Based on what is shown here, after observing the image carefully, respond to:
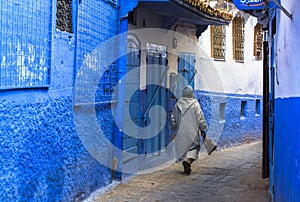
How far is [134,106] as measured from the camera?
764cm

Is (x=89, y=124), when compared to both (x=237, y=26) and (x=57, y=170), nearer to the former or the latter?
(x=57, y=170)

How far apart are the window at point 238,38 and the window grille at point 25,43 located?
29.1 feet

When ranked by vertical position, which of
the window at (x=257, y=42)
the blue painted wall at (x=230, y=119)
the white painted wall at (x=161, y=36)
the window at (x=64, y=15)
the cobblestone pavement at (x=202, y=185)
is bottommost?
the cobblestone pavement at (x=202, y=185)

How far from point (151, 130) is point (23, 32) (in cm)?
469

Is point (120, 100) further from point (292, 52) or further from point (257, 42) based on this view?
point (257, 42)

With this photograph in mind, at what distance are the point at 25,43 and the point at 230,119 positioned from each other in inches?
345

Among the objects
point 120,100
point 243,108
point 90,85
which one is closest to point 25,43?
point 90,85

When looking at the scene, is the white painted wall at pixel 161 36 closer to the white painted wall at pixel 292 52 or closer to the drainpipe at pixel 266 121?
the drainpipe at pixel 266 121

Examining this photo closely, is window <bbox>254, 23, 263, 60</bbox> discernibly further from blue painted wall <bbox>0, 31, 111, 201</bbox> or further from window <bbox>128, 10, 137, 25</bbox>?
blue painted wall <bbox>0, 31, 111, 201</bbox>

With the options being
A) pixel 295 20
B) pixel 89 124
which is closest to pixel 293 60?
pixel 295 20

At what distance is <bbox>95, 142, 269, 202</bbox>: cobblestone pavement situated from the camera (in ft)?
20.6

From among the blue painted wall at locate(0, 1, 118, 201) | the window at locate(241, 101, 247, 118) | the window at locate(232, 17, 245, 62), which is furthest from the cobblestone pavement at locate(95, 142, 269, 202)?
the window at locate(232, 17, 245, 62)

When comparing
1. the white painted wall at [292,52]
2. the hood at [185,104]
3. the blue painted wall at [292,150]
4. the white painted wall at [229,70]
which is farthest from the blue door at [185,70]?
the blue painted wall at [292,150]

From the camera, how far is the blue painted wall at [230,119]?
1125cm
